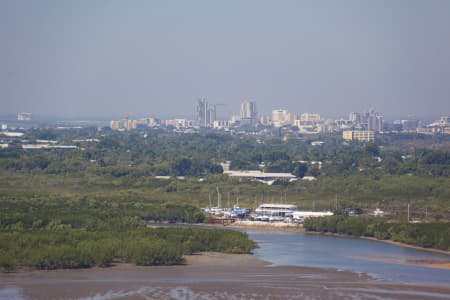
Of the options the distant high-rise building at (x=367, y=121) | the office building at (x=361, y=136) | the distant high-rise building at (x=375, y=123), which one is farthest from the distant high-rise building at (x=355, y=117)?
the office building at (x=361, y=136)

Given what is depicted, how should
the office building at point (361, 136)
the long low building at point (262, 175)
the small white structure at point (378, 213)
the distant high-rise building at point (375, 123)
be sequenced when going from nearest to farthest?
1. the small white structure at point (378, 213)
2. the long low building at point (262, 175)
3. the office building at point (361, 136)
4. the distant high-rise building at point (375, 123)

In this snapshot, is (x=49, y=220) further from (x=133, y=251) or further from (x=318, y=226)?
(x=318, y=226)

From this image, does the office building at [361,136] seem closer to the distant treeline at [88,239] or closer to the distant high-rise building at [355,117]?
the distant high-rise building at [355,117]

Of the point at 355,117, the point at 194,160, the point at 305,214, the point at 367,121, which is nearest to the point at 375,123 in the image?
the point at 367,121

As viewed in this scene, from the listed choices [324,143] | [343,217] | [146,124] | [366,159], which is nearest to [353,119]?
[146,124]

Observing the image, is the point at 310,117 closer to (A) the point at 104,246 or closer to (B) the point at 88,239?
(B) the point at 88,239

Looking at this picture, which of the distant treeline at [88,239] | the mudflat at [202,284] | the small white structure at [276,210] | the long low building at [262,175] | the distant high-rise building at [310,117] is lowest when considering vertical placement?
the small white structure at [276,210]
